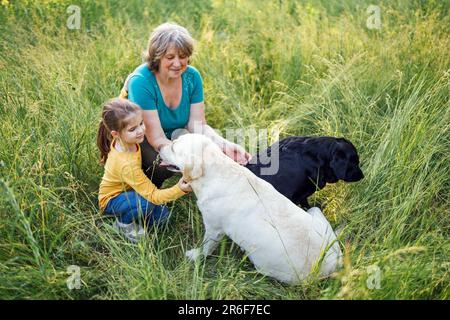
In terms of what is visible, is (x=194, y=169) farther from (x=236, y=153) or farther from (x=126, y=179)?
(x=236, y=153)

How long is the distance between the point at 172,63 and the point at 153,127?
47 cm

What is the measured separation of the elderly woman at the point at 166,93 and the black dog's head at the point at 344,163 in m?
0.69

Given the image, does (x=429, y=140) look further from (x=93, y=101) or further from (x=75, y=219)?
(x=93, y=101)

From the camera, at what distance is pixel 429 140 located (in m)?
3.38

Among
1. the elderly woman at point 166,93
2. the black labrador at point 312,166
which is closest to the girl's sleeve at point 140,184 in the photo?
the elderly woman at point 166,93

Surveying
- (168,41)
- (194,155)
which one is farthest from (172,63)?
(194,155)

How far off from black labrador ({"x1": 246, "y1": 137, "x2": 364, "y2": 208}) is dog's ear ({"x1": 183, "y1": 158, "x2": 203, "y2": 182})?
0.62 meters

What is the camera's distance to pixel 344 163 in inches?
127

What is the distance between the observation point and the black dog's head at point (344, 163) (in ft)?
10.6

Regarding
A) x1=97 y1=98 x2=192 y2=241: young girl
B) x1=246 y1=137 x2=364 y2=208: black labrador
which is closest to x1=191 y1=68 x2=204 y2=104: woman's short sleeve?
x1=97 y1=98 x2=192 y2=241: young girl

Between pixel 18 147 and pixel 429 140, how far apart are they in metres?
2.71

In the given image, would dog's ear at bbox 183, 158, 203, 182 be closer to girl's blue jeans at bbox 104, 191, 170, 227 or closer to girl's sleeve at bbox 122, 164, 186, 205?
girl's sleeve at bbox 122, 164, 186, 205

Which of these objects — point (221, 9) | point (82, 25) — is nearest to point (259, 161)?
point (82, 25)

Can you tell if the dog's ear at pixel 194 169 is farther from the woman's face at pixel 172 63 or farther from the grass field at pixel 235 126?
the woman's face at pixel 172 63
